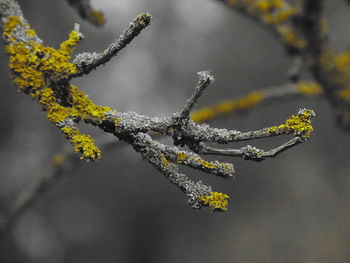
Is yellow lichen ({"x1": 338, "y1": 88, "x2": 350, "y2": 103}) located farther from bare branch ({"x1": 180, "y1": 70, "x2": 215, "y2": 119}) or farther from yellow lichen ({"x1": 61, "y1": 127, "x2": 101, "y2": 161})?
yellow lichen ({"x1": 61, "y1": 127, "x2": 101, "y2": 161})

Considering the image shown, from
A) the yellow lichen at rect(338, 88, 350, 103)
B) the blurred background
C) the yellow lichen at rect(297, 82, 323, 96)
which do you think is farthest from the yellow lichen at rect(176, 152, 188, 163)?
the blurred background

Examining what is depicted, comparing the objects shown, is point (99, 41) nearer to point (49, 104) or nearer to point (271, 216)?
point (271, 216)

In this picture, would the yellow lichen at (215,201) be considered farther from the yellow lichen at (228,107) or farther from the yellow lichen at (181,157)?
the yellow lichen at (228,107)

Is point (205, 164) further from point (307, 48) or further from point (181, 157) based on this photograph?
point (307, 48)

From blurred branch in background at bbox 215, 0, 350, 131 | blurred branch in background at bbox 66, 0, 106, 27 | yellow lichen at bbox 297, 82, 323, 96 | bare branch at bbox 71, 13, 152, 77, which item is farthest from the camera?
yellow lichen at bbox 297, 82, 323, 96

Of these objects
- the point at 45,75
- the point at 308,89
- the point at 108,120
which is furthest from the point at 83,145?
the point at 308,89

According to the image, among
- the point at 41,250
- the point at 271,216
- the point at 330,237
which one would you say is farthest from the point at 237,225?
the point at 41,250
